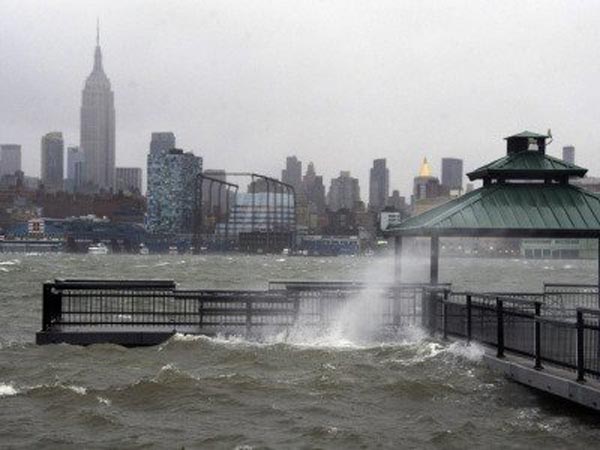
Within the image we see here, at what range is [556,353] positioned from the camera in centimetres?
1570

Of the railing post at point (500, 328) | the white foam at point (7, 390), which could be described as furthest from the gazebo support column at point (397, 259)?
the white foam at point (7, 390)

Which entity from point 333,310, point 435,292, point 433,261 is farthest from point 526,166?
point 333,310

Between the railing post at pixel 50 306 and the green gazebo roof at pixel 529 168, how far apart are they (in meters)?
11.3

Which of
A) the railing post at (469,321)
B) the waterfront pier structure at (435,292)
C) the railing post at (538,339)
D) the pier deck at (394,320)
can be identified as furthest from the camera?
the waterfront pier structure at (435,292)

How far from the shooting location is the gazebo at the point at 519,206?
21828 mm

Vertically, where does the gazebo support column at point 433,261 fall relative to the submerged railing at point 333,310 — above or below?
above

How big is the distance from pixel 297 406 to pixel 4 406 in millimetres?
5345

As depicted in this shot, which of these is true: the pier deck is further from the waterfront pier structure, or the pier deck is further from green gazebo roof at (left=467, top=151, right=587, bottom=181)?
green gazebo roof at (left=467, top=151, right=587, bottom=181)

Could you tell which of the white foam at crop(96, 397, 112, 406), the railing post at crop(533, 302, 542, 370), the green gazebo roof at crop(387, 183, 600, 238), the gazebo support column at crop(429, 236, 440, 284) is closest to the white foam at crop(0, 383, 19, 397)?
the white foam at crop(96, 397, 112, 406)

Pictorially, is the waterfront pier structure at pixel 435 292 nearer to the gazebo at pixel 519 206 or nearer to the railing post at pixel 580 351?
the gazebo at pixel 519 206

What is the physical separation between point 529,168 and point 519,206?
1.50 metres

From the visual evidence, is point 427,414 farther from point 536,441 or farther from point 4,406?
point 4,406

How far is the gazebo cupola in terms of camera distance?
23.6 metres

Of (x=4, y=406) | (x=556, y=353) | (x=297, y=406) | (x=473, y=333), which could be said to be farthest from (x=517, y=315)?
(x=4, y=406)
